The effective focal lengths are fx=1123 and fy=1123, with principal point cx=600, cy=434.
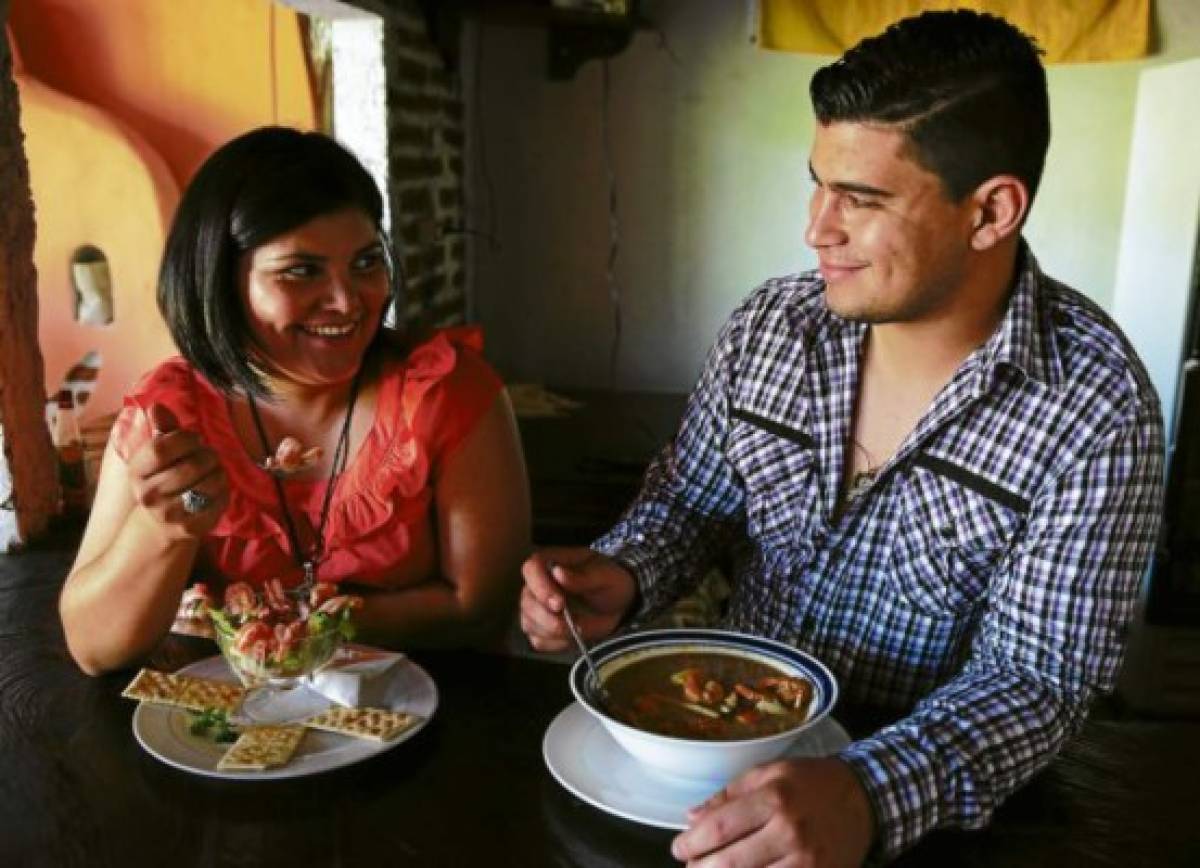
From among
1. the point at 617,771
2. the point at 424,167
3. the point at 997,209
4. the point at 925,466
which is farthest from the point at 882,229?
the point at 424,167

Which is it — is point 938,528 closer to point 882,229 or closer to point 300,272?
point 882,229

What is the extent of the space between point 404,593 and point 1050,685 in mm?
851

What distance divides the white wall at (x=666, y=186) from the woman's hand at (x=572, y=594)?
2.33 metres

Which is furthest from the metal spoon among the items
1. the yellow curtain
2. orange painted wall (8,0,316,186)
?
the yellow curtain

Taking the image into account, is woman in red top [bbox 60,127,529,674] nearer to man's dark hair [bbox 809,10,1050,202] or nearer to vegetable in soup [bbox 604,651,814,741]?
vegetable in soup [bbox 604,651,814,741]

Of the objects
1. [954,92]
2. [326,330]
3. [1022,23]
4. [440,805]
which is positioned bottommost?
[440,805]

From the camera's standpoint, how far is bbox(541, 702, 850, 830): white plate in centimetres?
106

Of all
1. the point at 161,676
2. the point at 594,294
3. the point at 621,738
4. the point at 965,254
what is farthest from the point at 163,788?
the point at 594,294

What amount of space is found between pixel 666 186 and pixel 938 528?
2415 millimetres

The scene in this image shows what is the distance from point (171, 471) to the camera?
4.06 feet

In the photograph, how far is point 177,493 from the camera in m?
1.25

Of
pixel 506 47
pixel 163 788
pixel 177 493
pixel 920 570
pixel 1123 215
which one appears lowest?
pixel 163 788

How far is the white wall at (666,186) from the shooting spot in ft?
11.6

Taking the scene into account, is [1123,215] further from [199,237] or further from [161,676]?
[161,676]
